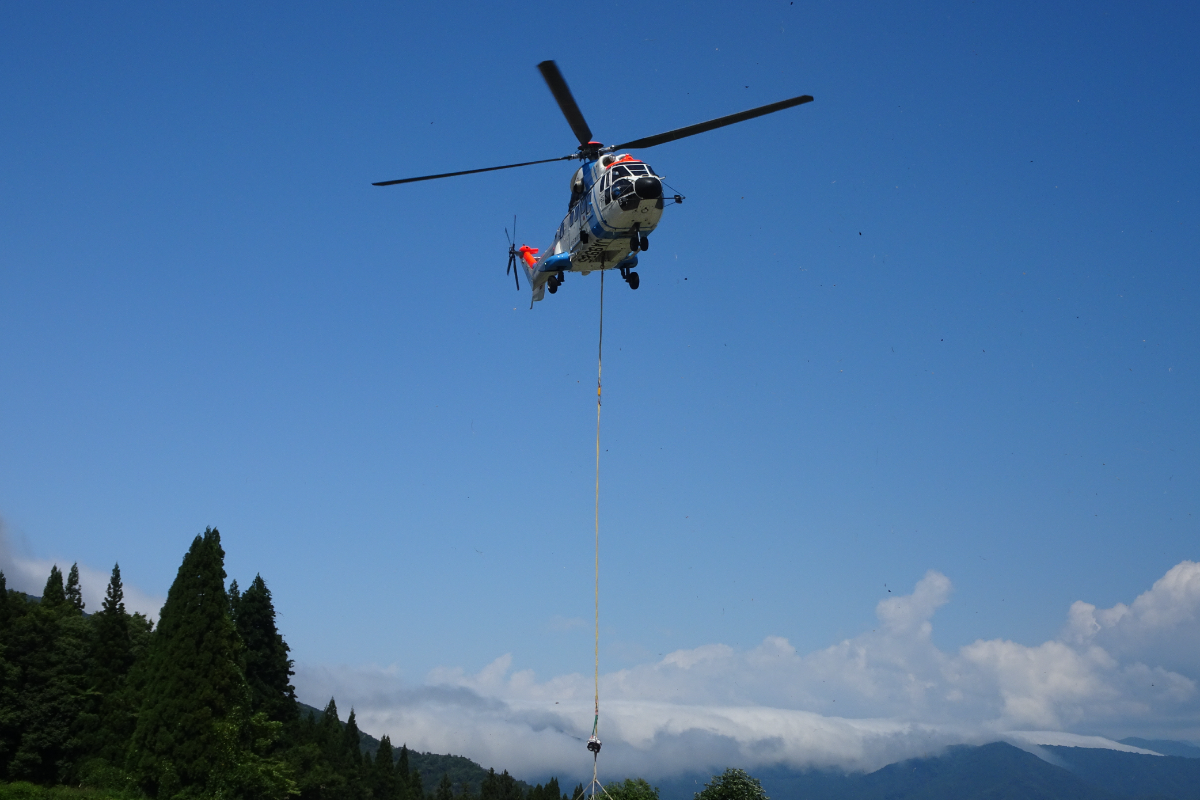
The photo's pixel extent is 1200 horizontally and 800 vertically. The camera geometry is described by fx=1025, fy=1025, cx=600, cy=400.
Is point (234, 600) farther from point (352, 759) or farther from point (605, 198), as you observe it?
point (605, 198)

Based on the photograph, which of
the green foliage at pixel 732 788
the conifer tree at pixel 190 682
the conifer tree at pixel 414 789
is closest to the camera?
the conifer tree at pixel 190 682

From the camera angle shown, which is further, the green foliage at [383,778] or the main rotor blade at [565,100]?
the green foliage at [383,778]

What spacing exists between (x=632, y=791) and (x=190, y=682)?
74.8 ft

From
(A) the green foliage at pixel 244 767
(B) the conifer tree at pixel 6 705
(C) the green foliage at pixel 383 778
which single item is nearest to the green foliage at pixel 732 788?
(A) the green foliage at pixel 244 767

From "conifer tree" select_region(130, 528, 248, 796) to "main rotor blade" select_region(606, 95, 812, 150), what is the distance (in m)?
36.1

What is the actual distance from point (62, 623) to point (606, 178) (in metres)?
57.8

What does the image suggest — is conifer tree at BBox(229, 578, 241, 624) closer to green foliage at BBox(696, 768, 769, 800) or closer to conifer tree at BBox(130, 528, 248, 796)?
conifer tree at BBox(130, 528, 248, 796)

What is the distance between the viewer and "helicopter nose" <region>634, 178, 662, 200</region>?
2408 cm

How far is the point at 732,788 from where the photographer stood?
5297 centimetres

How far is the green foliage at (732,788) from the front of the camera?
172 ft

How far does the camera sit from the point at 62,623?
6644cm

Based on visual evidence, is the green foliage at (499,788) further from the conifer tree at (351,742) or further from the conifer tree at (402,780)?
the conifer tree at (351,742)

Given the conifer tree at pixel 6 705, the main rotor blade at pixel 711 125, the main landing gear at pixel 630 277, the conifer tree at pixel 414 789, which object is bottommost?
the conifer tree at pixel 414 789

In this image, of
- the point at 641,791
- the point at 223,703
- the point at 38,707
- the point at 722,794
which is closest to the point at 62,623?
the point at 38,707
